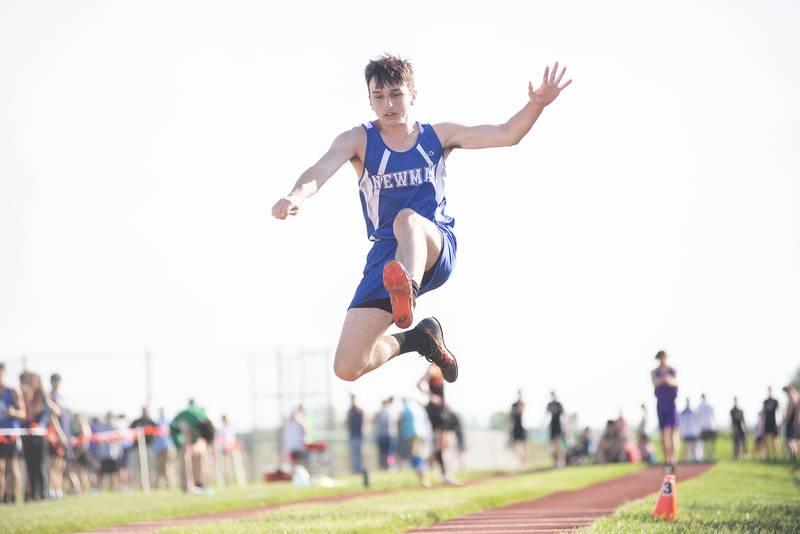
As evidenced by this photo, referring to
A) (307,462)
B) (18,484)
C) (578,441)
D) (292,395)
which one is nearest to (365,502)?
(18,484)

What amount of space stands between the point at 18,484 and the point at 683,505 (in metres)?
9.66

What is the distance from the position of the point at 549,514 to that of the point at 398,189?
4.76m

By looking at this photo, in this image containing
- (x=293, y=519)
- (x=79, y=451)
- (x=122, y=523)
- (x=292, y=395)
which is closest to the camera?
(x=293, y=519)

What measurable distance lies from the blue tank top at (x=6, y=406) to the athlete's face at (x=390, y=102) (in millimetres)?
10439

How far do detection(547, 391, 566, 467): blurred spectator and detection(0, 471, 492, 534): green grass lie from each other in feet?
27.7

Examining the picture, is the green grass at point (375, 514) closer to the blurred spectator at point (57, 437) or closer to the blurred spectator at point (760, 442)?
the blurred spectator at point (57, 437)

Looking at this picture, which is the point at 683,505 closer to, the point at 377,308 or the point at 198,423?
the point at 377,308

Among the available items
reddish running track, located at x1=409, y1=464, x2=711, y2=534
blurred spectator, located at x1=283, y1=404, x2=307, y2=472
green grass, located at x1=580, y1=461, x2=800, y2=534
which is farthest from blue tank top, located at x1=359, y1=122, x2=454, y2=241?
blurred spectator, located at x1=283, y1=404, x2=307, y2=472

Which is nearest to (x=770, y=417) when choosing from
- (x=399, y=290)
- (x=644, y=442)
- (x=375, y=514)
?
(x=644, y=442)

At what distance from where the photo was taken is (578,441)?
31547 mm

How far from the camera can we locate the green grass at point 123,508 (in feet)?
35.9

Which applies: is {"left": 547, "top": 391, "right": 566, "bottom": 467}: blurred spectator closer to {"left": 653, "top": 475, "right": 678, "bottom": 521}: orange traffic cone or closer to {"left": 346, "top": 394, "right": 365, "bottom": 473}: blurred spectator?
{"left": 346, "top": 394, "right": 365, "bottom": 473}: blurred spectator

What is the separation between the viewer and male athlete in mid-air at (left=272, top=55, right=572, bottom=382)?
21.2 ft

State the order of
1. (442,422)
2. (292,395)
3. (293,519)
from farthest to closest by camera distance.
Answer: (292,395) → (442,422) → (293,519)
